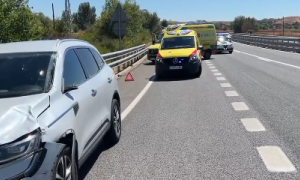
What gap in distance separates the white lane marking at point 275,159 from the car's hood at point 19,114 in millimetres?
2881

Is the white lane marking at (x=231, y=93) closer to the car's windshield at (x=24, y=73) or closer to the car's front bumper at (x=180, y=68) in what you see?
the car's front bumper at (x=180, y=68)

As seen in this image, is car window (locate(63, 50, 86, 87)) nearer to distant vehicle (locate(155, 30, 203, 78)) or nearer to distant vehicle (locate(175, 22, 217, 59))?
distant vehicle (locate(155, 30, 203, 78))

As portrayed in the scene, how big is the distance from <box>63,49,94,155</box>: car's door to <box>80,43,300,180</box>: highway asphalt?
2.44 feet

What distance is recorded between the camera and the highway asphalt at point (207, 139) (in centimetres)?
542

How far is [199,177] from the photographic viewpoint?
5.18 m

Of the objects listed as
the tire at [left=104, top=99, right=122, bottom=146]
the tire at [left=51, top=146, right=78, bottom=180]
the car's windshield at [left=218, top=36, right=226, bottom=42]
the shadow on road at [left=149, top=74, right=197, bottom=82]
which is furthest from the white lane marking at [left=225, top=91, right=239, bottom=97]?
the car's windshield at [left=218, top=36, right=226, bottom=42]

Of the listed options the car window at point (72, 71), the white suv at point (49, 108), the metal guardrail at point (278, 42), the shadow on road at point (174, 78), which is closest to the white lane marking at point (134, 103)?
the shadow on road at point (174, 78)

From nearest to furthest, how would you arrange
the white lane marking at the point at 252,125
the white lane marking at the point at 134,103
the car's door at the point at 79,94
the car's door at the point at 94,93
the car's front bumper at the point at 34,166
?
the car's front bumper at the point at 34,166, the car's door at the point at 79,94, the car's door at the point at 94,93, the white lane marking at the point at 252,125, the white lane marking at the point at 134,103

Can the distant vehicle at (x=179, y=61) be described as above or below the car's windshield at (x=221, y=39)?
below

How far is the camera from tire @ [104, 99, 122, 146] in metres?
6.81

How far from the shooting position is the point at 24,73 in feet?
15.5

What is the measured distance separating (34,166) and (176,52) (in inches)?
593

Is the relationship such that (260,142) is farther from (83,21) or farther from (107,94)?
(83,21)

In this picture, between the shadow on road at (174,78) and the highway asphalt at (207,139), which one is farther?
the shadow on road at (174,78)
